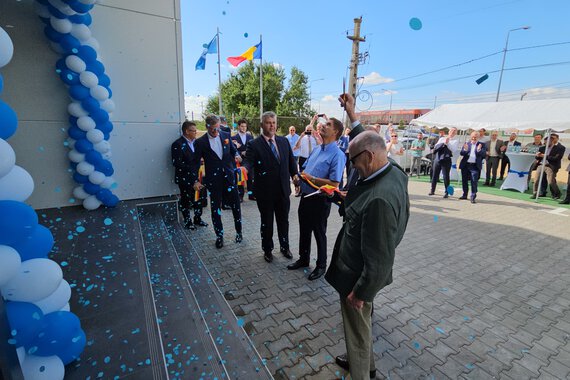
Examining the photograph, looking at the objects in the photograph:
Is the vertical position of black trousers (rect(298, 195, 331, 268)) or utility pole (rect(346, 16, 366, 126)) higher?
utility pole (rect(346, 16, 366, 126))

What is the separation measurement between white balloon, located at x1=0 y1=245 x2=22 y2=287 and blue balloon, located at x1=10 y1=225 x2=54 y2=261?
7cm

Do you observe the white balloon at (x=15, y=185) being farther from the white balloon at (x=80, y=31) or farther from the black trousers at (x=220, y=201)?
the white balloon at (x=80, y=31)

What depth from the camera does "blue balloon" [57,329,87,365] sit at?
1.74 m

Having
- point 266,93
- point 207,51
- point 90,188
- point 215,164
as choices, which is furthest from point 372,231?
point 266,93

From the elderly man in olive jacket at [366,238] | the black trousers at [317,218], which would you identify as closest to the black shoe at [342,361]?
the elderly man in olive jacket at [366,238]

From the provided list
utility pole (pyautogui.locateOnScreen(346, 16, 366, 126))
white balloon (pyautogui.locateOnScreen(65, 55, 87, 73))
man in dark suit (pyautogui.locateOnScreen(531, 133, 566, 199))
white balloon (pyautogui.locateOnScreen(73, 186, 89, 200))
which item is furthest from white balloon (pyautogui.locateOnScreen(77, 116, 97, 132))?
utility pole (pyautogui.locateOnScreen(346, 16, 366, 126))

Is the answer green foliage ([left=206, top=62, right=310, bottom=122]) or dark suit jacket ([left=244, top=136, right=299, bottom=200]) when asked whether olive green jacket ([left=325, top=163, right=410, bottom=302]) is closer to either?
dark suit jacket ([left=244, top=136, right=299, bottom=200])

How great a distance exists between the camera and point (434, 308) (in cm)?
306

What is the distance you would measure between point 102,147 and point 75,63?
3.92 feet

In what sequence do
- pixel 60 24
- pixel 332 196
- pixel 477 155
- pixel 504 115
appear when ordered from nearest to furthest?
pixel 332 196 < pixel 60 24 < pixel 477 155 < pixel 504 115

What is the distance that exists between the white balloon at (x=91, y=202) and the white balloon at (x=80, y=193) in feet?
0.23

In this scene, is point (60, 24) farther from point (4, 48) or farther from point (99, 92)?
point (4, 48)

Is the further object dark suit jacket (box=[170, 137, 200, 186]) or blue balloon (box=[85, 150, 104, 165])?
dark suit jacket (box=[170, 137, 200, 186])

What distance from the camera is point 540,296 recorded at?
A: 3.36 metres
